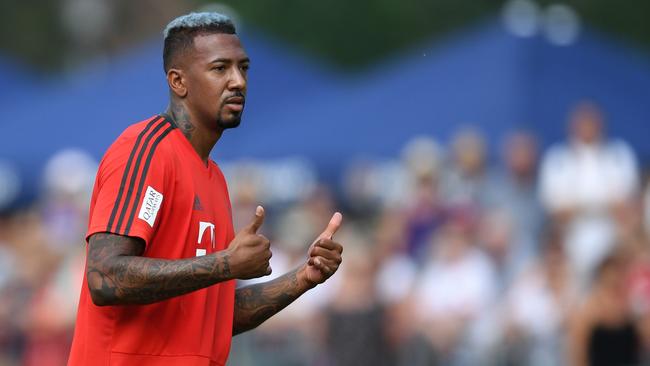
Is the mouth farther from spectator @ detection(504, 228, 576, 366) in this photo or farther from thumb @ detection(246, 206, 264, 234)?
spectator @ detection(504, 228, 576, 366)

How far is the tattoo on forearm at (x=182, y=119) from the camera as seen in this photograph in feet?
18.8

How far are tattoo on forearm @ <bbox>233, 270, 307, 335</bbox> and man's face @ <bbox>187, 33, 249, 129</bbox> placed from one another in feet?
2.84

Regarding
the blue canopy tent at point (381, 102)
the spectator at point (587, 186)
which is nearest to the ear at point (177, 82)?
the spectator at point (587, 186)

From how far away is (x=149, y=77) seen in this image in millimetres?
18656

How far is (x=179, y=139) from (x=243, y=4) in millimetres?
31521

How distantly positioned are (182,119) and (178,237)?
1.84 feet

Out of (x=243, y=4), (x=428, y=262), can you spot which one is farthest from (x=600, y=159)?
(x=243, y=4)

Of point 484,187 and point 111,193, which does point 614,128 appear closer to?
point 484,187

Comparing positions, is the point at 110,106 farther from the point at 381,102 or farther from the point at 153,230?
the point at 153,230

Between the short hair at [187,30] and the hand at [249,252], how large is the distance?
0.96m

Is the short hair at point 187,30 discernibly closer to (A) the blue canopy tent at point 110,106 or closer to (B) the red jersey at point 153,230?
(B) the red jersey at point 153,230

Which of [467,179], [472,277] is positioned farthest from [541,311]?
[467,179]

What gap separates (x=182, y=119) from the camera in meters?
5.75

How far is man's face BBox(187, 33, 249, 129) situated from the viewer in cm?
566
